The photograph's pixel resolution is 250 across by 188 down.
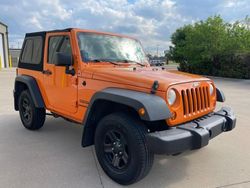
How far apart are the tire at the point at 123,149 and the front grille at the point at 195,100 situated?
0.60 m

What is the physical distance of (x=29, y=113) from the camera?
5.36 meters

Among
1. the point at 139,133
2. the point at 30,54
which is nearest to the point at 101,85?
the point at 139,133

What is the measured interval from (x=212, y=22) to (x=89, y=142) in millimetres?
16740

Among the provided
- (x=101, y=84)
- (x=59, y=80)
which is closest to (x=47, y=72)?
(x=59, y=80)

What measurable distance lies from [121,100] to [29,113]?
3020mm

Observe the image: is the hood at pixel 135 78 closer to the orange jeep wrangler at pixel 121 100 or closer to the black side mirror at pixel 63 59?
the orange jeep wrangler at pixel 121 100

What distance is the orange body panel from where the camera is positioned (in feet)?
10.3

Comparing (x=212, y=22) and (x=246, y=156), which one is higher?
(x=212, y=22)

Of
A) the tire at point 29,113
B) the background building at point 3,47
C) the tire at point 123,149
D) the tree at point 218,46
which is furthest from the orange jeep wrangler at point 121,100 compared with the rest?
the background building at point 3,47

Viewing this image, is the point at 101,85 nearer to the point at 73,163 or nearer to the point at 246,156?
the point at 73,163

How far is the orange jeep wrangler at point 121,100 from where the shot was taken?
2941 mm

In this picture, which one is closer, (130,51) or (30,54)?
(130,51)

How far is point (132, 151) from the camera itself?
3.04 meters

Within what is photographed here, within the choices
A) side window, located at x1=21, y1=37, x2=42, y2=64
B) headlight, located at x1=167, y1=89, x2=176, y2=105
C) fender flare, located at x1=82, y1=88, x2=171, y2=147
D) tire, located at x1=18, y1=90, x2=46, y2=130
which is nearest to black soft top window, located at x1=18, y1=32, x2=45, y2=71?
side window, located at x1=21, y1=37, x2=42, y2=64
